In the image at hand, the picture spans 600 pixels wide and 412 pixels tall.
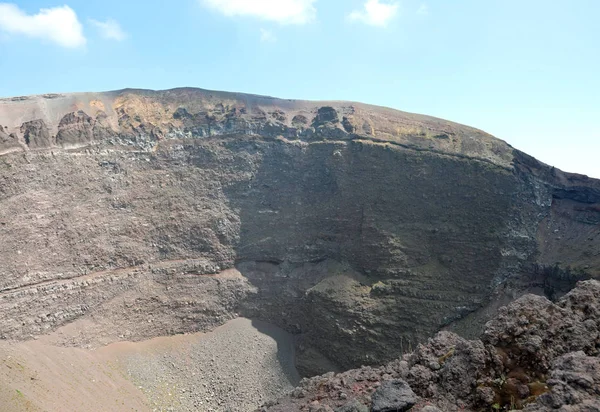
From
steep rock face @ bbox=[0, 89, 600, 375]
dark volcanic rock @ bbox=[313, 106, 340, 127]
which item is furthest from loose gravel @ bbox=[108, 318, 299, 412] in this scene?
dark volcanic rock @ bbox=[313, 106, 340, 127]

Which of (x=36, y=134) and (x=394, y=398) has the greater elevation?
(x=36, y=134)

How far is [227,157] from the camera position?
3684 centimetres

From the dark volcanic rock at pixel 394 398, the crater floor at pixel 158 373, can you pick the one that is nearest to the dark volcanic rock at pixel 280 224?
the crater floor at pixel 158 373

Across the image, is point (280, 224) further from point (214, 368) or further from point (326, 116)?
point (214, 368)

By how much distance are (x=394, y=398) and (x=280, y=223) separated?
27035mm

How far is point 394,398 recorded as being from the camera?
8.91 metres

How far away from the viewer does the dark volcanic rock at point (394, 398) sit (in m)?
8.72

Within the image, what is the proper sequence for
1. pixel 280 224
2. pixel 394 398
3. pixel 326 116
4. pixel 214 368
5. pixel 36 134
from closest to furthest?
1. pixel 394 398
2. pixel 214 368
3. pixel 36 134
4. pixel 280 224
5. pixel 326 116

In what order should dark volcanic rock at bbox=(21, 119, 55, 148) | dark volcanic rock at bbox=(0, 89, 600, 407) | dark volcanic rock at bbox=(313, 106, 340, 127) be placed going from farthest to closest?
dark volcanic rock at bbox=(313, 106, 340, 127)
dark volcanic rock at bbox=(21, 119, 55, 148)
dark volcanic rock at bbox=(0, 89, 600, 407)

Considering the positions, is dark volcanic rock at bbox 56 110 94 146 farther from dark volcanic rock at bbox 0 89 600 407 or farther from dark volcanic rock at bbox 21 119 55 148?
dark volcanic rock at bbox 21 119 55 148

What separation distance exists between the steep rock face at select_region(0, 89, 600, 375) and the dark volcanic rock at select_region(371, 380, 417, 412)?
18691 millimetres

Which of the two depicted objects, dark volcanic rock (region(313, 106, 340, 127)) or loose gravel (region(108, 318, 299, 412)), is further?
dark volcanic rock (region(313, 106, 340, 127))

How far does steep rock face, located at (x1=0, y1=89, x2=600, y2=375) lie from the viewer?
1093 inches

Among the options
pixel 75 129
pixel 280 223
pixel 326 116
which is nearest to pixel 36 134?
pixel 75 129
